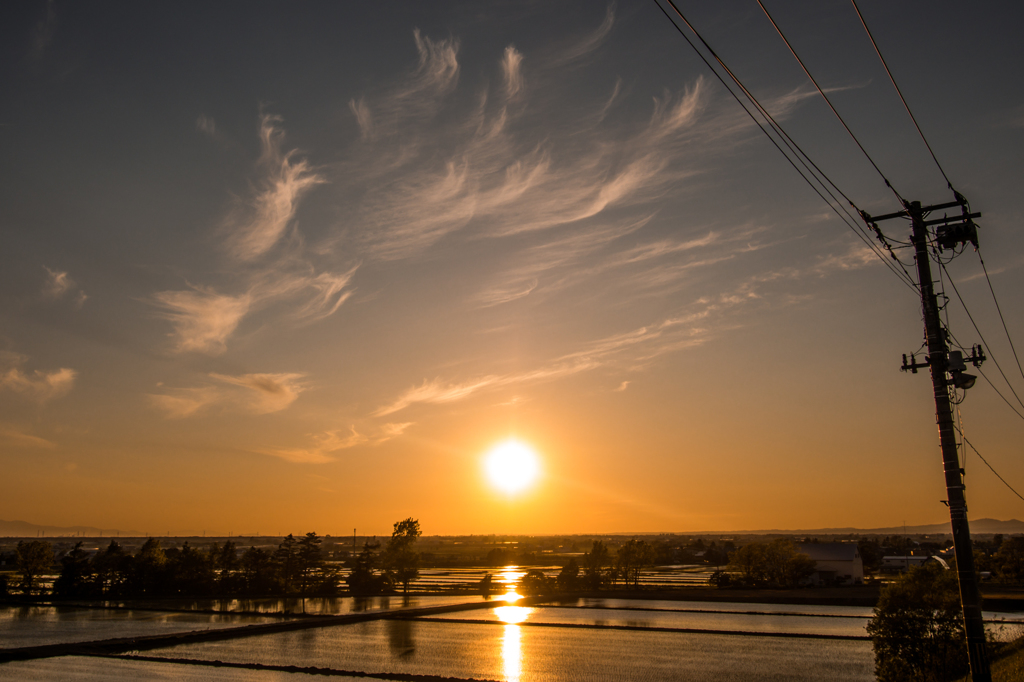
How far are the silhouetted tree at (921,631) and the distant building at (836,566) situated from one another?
214ft

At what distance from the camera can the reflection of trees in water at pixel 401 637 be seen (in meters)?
45.5

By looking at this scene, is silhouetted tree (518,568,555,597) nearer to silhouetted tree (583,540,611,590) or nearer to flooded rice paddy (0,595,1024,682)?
silhouetted tree (583,540,611,590)

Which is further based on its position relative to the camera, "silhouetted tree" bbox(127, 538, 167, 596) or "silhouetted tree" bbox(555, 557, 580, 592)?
"silhouetted tree" bbox(555, 557, 580, 592)

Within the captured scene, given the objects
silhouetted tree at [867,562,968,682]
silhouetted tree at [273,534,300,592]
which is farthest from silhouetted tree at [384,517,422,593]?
silhouetted tree at [867,562,968,682]

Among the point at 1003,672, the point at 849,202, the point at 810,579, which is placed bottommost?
the point at 810,579

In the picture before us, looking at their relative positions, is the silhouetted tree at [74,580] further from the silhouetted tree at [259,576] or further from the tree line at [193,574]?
the silhouetted tree at [259,576]

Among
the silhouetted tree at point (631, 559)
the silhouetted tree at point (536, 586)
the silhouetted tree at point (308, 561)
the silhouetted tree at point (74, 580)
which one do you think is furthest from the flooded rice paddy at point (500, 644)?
the silhouetted tree at point (631, 559)

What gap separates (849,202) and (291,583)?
93812 millimetres

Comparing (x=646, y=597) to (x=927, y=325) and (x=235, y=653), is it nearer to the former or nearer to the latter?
(x=235, y=653)

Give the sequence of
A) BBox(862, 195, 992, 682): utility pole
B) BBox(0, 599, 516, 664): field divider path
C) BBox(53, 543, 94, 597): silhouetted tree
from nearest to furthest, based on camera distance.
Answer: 1. BBox(862, 195, 992, 682): utility pole
2. BBox(0, 599, 516, 664): field divider path
3. BBox(53, 543, 94, 597): silhouetted tree

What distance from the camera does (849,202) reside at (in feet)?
64.2

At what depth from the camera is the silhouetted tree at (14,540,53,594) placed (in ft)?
319

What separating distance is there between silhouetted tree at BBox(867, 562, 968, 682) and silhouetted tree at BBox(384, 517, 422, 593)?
70.6 metres

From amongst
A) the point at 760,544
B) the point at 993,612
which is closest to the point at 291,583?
the point at 760,544
